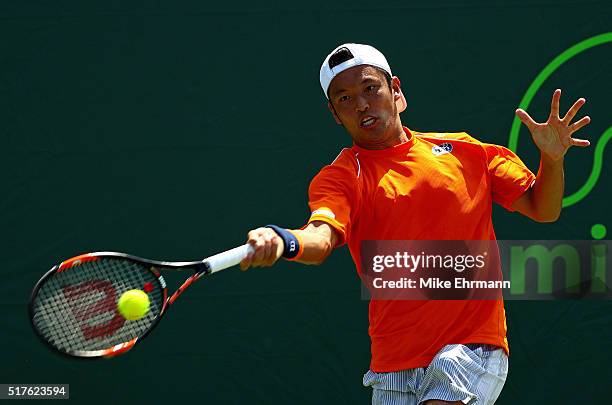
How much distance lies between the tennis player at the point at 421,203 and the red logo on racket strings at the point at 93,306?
1.99 ft

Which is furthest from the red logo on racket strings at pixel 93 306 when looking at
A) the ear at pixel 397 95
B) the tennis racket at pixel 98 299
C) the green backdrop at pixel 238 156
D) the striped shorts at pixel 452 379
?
the green backdrop at pixel 238 156

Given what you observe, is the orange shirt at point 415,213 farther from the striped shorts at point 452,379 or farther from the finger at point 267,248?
the finger at point 267,248

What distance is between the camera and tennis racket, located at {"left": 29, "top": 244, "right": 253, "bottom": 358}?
9.19ft

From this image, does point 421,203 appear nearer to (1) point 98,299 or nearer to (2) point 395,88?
(2) point 395,88

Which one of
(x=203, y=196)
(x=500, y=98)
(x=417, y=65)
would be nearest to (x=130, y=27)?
(x=203, y=196)

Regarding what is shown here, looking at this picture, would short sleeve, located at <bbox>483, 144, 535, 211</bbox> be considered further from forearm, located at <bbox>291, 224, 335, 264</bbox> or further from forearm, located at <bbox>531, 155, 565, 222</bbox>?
forearm, located at <bbox>291, 224, 335, 264</bbox>

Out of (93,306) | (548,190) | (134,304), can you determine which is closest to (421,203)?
(548,190)

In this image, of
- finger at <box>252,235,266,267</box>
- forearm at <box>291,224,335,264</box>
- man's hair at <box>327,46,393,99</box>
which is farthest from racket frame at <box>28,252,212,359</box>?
man's hair at <box>327,46,393,99</box>

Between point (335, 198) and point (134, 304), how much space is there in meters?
0.68

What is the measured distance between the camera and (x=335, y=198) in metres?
3.10

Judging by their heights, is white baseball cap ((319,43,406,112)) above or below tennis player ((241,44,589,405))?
above

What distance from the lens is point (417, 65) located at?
15.5 feet

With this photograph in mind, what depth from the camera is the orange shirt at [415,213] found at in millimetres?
3105

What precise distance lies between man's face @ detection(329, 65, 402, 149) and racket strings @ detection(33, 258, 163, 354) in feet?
2.65
